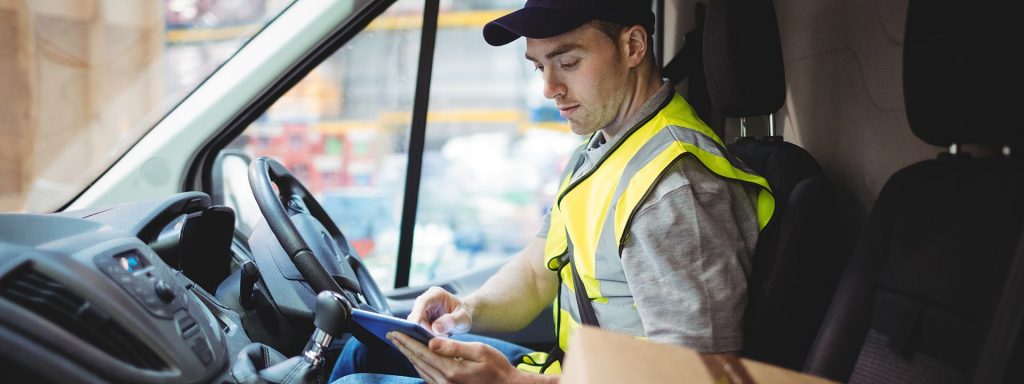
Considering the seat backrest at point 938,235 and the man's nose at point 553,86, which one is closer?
the seat backrest at point 938,235

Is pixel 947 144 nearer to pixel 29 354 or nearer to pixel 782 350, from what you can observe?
pixel 782 350

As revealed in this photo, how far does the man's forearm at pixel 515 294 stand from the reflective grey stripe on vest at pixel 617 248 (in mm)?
370

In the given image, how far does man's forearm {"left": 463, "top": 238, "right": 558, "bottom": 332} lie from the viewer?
1646 mm

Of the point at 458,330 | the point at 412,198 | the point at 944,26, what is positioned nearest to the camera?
the point at 944,26

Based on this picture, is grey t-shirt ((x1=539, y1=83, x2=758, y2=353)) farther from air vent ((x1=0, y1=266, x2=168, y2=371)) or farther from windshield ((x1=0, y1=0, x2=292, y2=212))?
windshield ((x1=0, y1=0, x2=292, y2=212))

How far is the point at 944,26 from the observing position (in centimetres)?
91

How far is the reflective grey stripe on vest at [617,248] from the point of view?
1269 mm

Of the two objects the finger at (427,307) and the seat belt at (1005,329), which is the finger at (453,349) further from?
the seat belt at (1005,329)

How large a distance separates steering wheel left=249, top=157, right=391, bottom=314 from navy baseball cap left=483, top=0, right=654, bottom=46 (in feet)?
1.69

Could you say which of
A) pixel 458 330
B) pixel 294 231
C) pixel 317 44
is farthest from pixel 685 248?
pixel 317 44

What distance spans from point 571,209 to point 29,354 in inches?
33.2

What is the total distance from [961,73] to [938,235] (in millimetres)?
193

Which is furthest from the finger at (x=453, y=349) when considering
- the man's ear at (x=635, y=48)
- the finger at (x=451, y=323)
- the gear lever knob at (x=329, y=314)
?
the man's ear at (x=635, y=48)

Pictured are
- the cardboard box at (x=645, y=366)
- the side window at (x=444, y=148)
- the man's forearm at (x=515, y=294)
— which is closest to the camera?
the cardboard box at (x=645, y=366)
